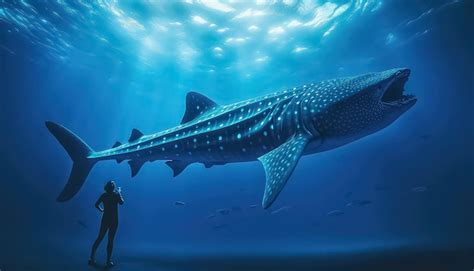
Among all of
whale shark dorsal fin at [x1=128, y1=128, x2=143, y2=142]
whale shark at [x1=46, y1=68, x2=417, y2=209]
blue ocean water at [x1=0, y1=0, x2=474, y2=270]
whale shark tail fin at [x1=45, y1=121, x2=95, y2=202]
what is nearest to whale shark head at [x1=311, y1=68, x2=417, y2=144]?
whale shark at [x1=46, y1=68, x2=417, y2=209]

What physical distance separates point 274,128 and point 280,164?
1192 millimetres

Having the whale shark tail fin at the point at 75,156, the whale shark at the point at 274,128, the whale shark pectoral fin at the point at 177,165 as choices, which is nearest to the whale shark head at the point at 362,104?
the whale shark at the point at 274,128

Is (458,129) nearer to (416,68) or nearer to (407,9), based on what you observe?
(416,68)

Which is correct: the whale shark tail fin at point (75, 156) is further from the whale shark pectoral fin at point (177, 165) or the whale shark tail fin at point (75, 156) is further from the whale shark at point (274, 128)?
the whale shark pectoral fin at point (177, 165)

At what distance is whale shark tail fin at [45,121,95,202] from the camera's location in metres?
6.44

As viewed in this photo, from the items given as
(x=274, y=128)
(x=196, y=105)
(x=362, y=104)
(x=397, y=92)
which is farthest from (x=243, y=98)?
(x=362, y=104)

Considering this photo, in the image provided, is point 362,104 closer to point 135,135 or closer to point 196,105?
point 196,105

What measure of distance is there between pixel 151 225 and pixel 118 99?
5212 cm

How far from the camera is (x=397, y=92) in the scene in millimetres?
4043

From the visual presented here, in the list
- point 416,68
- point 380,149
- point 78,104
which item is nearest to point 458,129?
point 380,149

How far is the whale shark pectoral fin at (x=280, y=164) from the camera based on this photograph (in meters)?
3.34

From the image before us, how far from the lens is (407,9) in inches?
591

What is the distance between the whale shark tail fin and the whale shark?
2 centimetres

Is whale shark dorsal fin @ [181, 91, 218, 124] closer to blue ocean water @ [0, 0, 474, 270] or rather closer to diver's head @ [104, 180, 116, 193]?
diver's head @ [104, 180, 116, 193]
